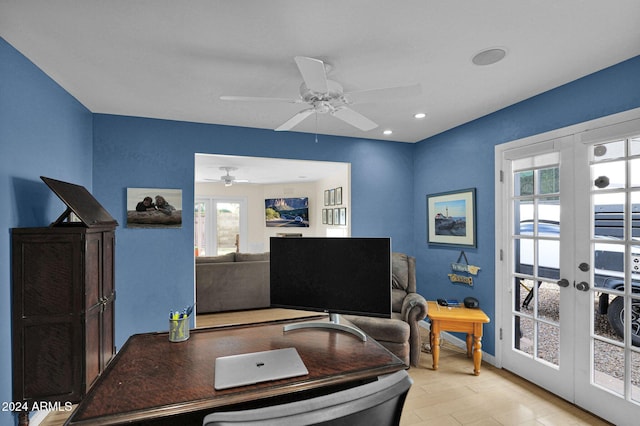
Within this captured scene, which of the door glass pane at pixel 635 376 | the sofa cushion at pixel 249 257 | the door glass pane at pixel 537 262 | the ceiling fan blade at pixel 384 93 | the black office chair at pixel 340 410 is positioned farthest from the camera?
the sofa cushion at pixel 249 257

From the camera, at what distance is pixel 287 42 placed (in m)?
1.92

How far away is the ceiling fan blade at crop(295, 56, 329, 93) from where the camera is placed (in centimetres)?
156

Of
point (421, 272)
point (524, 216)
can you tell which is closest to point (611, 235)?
point (524, 216)

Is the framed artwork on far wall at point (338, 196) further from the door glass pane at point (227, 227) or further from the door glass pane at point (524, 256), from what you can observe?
the door glass pane at point (524, 256)

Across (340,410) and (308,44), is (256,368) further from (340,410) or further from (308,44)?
(308,44)

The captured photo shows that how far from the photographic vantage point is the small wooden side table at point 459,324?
2939 mm

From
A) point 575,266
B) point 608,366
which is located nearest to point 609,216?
point 575,266

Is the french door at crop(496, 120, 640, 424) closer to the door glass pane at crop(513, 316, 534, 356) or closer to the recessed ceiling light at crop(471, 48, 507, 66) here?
the door glass pane at crop(513, 316, 534, 356)

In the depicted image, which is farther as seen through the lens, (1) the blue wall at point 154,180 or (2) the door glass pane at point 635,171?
(1) the blue wall at point 154,180

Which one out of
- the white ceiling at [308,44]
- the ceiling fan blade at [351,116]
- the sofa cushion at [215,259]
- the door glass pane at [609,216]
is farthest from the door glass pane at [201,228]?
the door glass pane at [609,216]

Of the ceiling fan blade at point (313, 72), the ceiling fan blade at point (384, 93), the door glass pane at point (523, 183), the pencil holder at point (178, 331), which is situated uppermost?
the ceiling fan blade at point (313, 72)

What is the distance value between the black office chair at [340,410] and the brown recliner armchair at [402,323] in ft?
6.66

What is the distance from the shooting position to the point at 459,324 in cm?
302

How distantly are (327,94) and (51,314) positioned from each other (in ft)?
7.42
